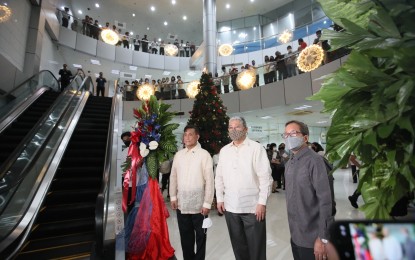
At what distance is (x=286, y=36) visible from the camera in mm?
16891

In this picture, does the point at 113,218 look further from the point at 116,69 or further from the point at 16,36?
the point at 116,69

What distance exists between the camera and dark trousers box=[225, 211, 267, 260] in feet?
7.95

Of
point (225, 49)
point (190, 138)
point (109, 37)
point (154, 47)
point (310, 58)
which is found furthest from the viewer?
point (154, 47)

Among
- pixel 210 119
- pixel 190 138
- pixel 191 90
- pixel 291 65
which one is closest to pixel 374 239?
pixel 190 138

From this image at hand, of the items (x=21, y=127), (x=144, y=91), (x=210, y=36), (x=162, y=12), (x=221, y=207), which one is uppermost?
(x=162, y=12)

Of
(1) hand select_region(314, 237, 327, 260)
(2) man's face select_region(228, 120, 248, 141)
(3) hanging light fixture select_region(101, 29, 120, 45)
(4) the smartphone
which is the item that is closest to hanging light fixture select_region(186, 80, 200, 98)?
(3) hanging light fixture select_region(101, 29, 120, 45)

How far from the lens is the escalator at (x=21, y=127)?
4.64m

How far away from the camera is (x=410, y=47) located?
1.58 ft

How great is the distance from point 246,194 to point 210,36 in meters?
12.3

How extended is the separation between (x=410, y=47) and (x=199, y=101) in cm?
621

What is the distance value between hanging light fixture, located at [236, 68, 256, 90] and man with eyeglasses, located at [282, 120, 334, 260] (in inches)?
356

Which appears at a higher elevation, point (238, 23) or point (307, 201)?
point (238, 23)

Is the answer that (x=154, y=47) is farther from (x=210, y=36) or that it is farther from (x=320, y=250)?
(x=320, y=250)

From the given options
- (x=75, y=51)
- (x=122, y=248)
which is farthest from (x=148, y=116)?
(x=75, y=51)
